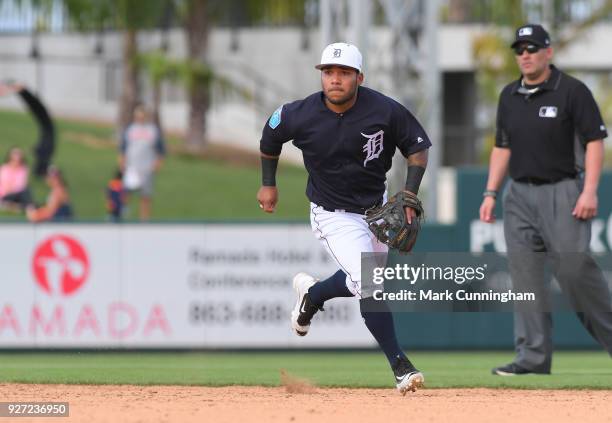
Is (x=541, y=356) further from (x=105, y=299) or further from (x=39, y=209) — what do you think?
(x=39, y=209)

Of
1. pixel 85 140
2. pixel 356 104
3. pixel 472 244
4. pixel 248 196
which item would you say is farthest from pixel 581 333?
pixel 85 140

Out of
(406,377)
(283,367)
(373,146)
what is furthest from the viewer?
(283,367)

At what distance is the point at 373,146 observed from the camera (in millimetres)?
8211

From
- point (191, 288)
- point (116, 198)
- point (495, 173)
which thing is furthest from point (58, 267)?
point (495, 173)

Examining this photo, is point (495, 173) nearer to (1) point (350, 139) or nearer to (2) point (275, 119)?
(1) point (350, 139)

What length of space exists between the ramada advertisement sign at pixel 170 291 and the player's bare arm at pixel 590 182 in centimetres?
525

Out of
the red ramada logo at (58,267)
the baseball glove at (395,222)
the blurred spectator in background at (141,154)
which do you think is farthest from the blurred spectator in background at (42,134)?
the baseball glove at (395,222)

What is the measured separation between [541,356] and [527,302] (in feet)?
1.39

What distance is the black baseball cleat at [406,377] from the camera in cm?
806

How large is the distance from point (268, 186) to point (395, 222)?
2.88 ft

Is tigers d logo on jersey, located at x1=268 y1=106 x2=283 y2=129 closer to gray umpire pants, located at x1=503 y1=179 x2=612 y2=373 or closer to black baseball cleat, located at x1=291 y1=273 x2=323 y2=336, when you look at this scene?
black baseball cleat, located at x1=291 y1=273 x2=323 y2=336

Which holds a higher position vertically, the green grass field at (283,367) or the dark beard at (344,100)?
the dark beard at (344,100)

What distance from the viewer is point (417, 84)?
55.4 ft

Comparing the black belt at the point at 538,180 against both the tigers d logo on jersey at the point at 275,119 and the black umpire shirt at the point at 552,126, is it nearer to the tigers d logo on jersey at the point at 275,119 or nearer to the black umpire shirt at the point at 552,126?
the black umpire shirt at the point at 552,126
